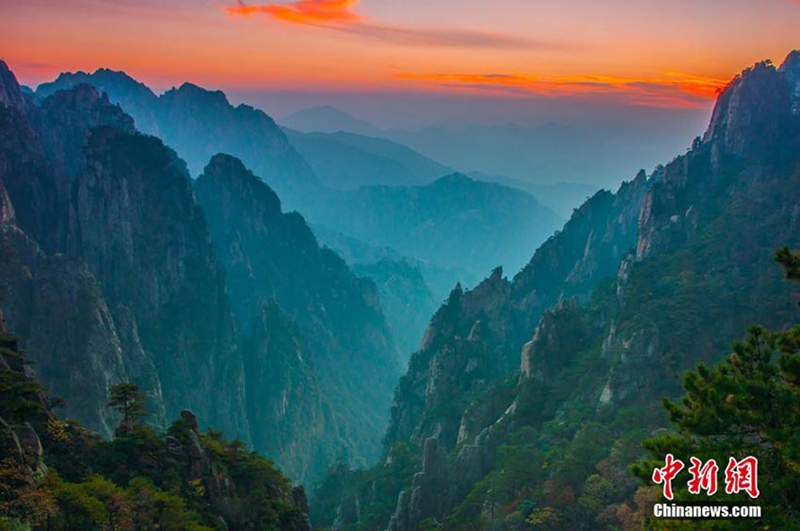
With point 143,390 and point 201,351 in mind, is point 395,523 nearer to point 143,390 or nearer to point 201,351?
point 143,390

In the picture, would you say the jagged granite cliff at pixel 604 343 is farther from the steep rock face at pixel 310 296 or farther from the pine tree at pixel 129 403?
the steep rock face at pixel 310 296

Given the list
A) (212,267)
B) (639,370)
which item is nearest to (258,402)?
(212,267)

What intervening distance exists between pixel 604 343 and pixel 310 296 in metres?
81.6

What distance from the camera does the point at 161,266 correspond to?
298 ft

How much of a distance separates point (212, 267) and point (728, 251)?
230 feet

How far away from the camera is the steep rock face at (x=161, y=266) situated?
83.8 m

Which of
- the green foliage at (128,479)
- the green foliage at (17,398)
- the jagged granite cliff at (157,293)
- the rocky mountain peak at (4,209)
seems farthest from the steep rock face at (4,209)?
the green foliage at (17,398)

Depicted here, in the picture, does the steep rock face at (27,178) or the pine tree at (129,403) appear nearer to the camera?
the pine tree at (129,403)

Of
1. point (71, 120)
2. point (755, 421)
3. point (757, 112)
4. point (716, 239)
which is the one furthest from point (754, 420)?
point (71, 120)

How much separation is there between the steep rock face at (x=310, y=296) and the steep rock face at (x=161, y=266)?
464 inches

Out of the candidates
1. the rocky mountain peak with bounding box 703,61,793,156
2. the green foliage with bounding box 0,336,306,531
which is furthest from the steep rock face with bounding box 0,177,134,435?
the rocky mountain peak with bounding box 703,61,793,156

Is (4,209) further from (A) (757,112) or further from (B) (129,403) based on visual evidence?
(A) (757,112)

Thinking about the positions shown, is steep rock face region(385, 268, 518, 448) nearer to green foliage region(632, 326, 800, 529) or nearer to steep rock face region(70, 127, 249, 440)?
steep rock face region(70, 127, 249, 440)

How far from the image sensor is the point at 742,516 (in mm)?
13195
